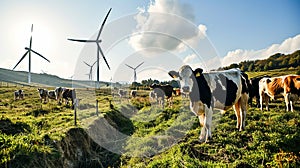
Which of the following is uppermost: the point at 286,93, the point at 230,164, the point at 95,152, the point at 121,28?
the point at 121,28

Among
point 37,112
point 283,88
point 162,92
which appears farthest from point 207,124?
point 162,92

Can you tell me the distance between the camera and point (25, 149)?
750cm

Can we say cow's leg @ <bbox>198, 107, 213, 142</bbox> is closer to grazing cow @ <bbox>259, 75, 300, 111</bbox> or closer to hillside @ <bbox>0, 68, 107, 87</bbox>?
grazing cow @ <bbox>259, 75, 300, 111</bbox>

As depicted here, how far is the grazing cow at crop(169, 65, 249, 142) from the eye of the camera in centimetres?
877

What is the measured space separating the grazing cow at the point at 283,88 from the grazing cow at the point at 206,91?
6.63 m

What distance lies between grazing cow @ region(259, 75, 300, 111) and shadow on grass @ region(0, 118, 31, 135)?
13471 millimetres

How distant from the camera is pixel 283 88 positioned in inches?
603

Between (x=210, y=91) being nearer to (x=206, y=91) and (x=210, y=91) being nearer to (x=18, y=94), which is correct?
(x=206, y=91)

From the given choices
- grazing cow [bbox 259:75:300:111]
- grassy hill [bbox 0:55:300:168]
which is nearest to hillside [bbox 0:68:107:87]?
grazing cow [bbox 259:75:300:111]

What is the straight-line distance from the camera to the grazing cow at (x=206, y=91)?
8766mm

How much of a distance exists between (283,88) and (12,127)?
1503 cm

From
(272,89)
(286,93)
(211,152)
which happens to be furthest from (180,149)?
(272,89)

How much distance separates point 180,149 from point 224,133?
2.17m

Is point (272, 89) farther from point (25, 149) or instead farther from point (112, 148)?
point (25, 149)
